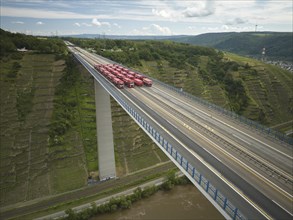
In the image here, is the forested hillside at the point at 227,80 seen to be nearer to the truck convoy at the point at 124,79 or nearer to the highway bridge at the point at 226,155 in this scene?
the truck convoy at the point at 124,79

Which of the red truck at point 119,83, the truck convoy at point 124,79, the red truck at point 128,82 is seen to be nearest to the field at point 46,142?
the truck convoy at point 124,79

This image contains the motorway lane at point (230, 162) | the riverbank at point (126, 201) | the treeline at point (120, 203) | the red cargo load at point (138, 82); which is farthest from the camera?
the red cargo load at point (138, 82)

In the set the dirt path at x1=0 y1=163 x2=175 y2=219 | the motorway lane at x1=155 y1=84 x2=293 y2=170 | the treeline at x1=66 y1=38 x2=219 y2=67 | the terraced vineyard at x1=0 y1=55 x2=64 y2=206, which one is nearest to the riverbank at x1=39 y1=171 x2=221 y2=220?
the dirt path at x1=0 y1=163 x2=175 y2=219

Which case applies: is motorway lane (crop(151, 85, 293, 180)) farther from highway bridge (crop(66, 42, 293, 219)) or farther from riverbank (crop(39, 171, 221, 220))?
riverbank (crop(39, 171, 221, 220))

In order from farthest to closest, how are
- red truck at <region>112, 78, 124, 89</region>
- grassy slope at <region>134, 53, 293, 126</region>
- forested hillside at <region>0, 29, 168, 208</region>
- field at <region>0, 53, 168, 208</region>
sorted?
grassy slope at <region>134, 53, 293, 126</region>
red truck at <region>112, 78, 124, 89</region>
forested hillside at <region>0, 29, 168, 208</region>
field at <region>0, 53, 168, 208</region>

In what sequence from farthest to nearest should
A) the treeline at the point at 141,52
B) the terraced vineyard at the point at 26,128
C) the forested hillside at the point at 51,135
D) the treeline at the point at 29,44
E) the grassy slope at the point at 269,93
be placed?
the treeline at the point at 141,52 < the grassy slope at the point at 269,93 < the treeline at the point at 29,44 < the forested hillside at the point at 51,135 < the terraced vineyard at the point at 26,128

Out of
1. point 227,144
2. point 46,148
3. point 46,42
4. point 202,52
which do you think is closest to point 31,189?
point 46,148
